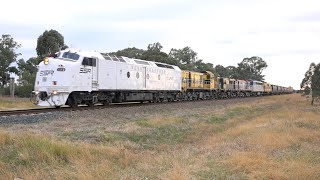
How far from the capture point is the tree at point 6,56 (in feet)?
259

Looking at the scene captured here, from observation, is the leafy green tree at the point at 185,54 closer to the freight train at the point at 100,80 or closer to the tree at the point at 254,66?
the tree at the point at 254,66

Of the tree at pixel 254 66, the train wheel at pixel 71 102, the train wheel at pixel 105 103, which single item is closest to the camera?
the train wheel at pixel 71 102

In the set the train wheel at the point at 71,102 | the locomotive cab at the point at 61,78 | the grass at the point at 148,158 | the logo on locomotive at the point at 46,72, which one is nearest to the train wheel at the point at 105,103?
the locomotive cab at the point at 61,78

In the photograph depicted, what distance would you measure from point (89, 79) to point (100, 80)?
1259 mm

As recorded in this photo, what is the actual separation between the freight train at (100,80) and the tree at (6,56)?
49751 mm

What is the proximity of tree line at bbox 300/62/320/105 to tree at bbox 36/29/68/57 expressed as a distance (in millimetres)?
45839

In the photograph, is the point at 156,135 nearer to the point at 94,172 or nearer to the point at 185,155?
the point at 185,155

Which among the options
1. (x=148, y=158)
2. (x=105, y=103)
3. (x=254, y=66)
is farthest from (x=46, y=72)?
(x=254, y=66)

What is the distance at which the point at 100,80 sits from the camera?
25.1 meters

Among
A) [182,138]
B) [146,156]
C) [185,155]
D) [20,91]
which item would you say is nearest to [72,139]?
[146,156]

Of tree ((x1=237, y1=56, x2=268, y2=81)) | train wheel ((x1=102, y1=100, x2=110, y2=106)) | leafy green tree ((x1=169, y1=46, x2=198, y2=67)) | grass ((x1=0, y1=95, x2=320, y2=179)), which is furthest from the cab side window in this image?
tree ((x1=237, y1=56, x2=268, y2=81))

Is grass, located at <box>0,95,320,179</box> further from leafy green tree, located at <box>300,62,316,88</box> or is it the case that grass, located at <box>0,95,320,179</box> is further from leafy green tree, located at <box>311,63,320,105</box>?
leafy green tree, located at <box>300,62,316,88</box>

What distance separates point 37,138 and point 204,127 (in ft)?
34.4

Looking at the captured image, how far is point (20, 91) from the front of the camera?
196ft
